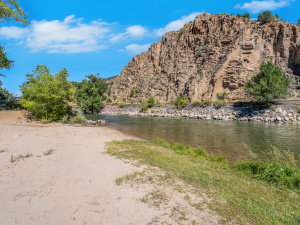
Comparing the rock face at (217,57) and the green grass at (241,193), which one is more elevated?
the rock face at (217,57)

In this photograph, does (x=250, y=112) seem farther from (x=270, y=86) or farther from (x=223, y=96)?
(x=223, y=96)

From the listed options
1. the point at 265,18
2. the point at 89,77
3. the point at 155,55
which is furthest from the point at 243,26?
the point at 89,77

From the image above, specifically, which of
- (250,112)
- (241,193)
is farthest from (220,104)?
(241,193)

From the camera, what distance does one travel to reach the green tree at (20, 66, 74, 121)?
50.1 ft

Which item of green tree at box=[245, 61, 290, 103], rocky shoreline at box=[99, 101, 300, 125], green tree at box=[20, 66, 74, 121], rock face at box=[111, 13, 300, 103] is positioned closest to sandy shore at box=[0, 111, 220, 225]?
green tree at box=[20, 66, 74, 121]

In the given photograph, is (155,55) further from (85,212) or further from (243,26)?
(85,212)

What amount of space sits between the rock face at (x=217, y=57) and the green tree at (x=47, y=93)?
38.6m

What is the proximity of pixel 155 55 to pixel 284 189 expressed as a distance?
6954 cm

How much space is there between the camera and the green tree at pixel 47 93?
1527 cm

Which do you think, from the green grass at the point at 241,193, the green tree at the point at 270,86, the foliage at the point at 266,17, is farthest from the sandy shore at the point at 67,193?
the foliage at the point at 266,17

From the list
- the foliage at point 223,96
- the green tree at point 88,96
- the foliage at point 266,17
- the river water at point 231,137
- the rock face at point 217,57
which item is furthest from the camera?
the foliage at point 266,17

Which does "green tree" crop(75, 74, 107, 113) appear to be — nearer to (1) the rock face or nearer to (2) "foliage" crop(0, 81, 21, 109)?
(1) the rock face

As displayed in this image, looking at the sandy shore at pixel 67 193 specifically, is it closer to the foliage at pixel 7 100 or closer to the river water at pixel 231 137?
the river water at pixel 231 137

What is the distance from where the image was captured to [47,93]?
50.7 ft
